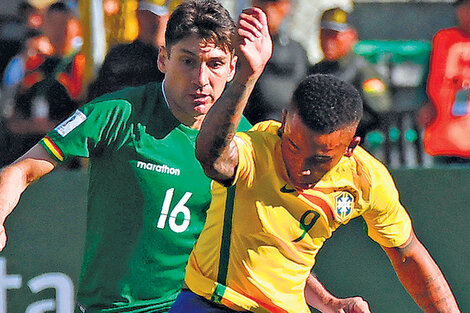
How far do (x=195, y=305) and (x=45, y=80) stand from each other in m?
3.35

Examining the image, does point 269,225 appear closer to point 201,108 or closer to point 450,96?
point 201,108

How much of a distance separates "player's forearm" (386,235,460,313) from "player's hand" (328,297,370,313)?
287 millimetres

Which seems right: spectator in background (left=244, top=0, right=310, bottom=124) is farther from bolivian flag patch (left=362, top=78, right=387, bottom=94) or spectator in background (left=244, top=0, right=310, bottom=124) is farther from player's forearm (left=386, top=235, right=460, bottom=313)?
player's forearm (left=386, top=235, right=460, bottom=313)

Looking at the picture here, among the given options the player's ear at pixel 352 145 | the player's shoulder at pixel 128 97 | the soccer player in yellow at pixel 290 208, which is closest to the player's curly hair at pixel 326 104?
the soccer player in yellow at pixel 290 208

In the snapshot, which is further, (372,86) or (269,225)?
(372,86)

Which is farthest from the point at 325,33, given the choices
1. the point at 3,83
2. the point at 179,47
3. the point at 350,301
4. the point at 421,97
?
the point at 350,301

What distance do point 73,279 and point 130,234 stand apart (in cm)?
202

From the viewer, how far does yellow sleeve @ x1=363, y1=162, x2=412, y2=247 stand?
12.7 feet

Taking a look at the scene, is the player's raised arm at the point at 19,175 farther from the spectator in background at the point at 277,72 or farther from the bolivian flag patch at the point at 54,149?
the spectator in background at the point at 277,72

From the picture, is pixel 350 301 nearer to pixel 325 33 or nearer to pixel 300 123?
pixel 300 123

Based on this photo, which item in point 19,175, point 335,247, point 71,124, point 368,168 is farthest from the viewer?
point 335,247

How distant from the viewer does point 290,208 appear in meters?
3.68

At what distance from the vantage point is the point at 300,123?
135 inches

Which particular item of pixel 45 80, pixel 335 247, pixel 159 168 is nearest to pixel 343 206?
pixel 159 168
